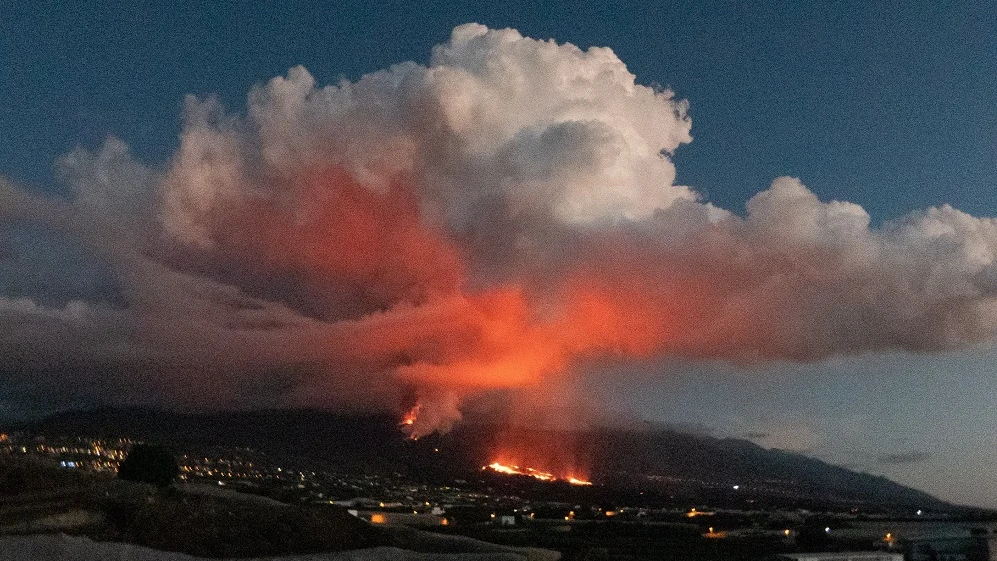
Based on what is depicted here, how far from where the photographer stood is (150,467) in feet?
225

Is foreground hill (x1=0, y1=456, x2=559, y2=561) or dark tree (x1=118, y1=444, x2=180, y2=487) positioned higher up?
dark tree (x1=118, y1=444, x2=180, y2=487)

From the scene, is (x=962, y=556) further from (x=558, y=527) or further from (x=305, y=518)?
(x=305, y=518)

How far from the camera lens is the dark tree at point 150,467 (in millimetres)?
67688

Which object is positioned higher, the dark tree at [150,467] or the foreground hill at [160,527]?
the dark tree at [150,467]

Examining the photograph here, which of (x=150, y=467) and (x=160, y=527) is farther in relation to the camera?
(x=150, y=467)

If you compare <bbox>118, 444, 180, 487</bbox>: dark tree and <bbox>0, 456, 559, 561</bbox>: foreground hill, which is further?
<bbox>118, 444, 180, 487</bbox>: dark tree

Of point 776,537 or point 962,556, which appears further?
point 776,537

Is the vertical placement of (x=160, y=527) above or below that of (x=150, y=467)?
below

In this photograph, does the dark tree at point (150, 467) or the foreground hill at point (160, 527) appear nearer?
the foreground hill at point (160, 527)

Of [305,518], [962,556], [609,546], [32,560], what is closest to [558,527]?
[609,546]

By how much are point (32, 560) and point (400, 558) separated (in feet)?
61.8

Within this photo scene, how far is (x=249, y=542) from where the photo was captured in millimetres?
49688

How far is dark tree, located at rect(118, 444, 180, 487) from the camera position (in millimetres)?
67688

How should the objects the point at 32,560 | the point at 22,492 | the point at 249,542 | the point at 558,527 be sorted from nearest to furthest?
1. the point at 32,560
2. the point at 249,542
3. the point at 22,492
4. the point at 558,527
